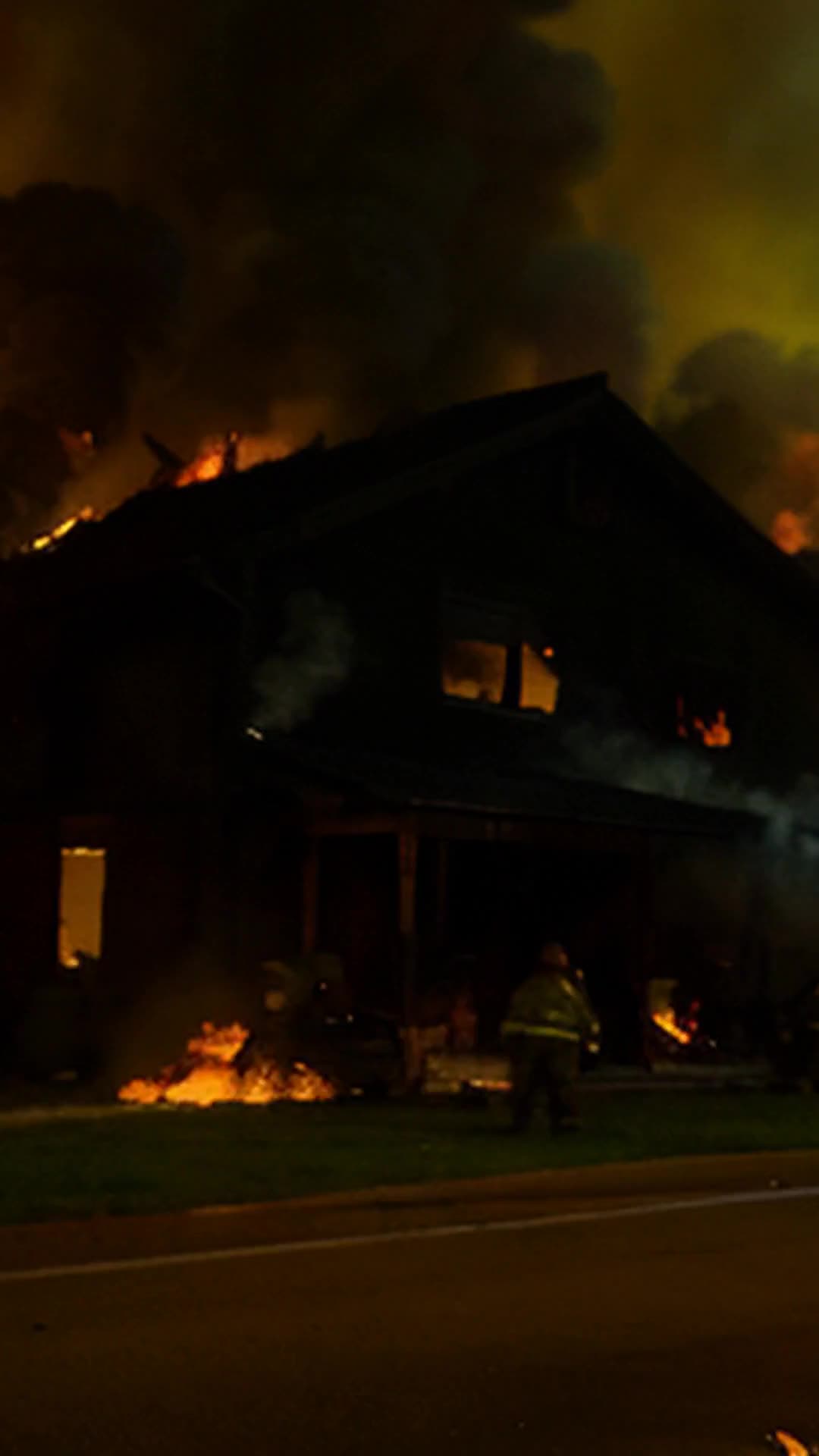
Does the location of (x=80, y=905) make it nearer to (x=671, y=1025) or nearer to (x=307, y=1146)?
(x=671, y=1025)

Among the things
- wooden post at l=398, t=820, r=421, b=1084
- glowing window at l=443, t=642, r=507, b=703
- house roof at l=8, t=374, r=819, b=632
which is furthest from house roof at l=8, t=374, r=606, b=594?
wooden post at l=398, t=820, r=421, b=1084

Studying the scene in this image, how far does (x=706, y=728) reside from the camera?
25.1m

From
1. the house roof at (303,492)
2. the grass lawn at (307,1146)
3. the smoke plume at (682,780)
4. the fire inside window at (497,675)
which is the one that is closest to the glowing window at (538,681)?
the fire inside window at (497,675)

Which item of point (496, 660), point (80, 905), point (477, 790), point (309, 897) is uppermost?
point (496, 660)

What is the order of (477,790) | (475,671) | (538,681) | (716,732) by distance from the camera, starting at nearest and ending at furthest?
(477,790)
(475,671)
(538,681)
(716,732)

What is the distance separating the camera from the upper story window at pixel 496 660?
866 inches

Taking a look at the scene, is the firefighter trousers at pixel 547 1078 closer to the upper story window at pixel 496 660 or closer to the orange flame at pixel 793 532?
the upper story window at pixel 496 660

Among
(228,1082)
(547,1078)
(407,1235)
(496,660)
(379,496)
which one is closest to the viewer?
(407,1235)

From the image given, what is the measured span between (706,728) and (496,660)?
12.4 feet

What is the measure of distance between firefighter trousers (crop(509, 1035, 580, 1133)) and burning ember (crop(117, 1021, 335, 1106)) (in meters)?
2.56

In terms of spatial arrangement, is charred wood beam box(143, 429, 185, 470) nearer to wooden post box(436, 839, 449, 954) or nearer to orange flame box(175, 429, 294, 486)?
orange flame box(175, 429, 294, 486)

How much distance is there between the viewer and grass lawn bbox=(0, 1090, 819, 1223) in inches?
435

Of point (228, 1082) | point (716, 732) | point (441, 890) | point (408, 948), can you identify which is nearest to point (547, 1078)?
point (408, 948)

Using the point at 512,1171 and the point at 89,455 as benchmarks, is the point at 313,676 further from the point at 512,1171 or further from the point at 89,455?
the point at 89,455
